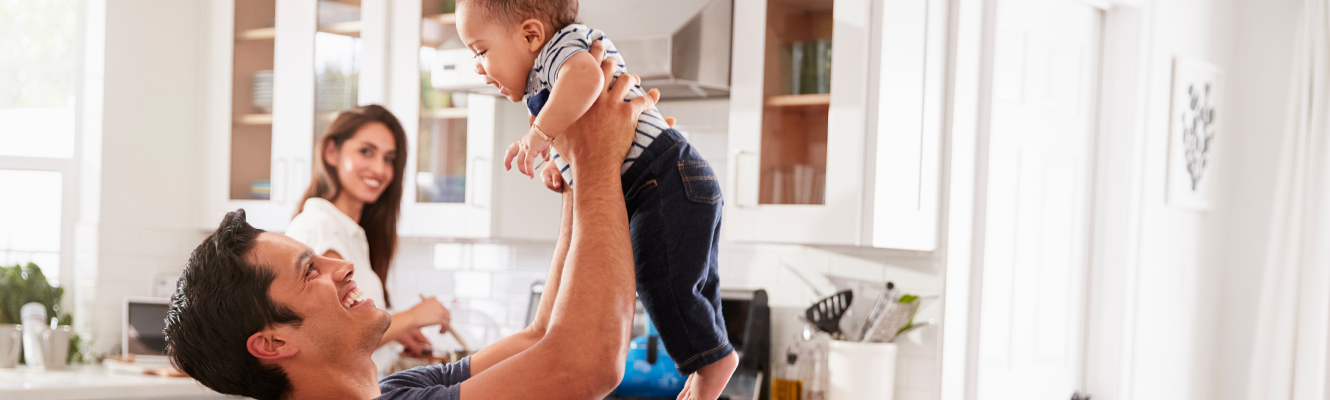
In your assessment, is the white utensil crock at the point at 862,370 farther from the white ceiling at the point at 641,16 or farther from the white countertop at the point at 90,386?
the white countertop at the point at 90,386

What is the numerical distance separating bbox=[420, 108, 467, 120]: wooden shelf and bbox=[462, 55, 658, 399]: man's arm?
2112mm

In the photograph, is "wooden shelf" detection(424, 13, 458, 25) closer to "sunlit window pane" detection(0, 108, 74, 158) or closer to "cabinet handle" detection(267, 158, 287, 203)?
"cabinet handle" detection(267, 158, 287, 203)

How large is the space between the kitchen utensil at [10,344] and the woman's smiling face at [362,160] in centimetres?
149

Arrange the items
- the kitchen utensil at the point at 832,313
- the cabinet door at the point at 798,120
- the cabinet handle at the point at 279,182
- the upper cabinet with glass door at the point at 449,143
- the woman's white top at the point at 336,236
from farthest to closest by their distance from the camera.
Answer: the cabinet handle at the point at 279,182 → the upper cabinet with glass door at the point at 449,143 → the kitchen utensil at the point at 832,313 → the cabinet door at the point at 798,120 → the woman's white top at the point at 336,236

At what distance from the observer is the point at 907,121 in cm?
258

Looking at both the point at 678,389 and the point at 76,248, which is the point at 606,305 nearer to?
the point at 678,389

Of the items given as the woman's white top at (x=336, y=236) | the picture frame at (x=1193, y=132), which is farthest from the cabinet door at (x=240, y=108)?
the picture frame at (x=1193, y=132)

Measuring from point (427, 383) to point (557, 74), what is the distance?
49 cm

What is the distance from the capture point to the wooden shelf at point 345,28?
3369 millimetres

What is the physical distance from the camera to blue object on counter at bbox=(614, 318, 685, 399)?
2865 millimetres

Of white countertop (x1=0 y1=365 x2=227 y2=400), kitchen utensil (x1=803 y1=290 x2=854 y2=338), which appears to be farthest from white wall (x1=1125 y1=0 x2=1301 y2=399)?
white countertop (x1=0 y1=365 x2=227 y2=400)

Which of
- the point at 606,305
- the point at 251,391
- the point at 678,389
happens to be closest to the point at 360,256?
the point at 678,389

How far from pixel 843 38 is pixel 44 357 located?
2.81 meters

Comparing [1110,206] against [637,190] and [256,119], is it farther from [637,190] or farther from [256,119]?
[256,119]
